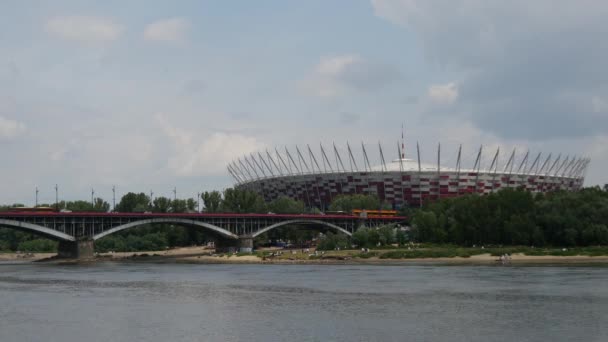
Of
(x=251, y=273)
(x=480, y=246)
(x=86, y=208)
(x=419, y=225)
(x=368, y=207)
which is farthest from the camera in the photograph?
(x=86, y=208)

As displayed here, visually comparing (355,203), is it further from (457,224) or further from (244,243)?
(457,224)

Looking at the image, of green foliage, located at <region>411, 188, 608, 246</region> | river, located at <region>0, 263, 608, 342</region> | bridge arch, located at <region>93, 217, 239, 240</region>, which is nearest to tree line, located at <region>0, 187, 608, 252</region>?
green foliage, located at <region>411, 188, 608, 246</region>

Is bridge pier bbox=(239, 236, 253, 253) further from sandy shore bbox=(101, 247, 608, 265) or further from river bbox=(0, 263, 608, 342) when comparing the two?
river bbox=(0, 263, 608, 342)

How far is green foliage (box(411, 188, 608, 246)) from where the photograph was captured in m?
104

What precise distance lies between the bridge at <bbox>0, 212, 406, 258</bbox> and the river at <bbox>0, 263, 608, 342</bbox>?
3208 centimetres

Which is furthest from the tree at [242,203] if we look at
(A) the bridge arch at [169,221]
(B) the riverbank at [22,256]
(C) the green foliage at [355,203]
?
(B) the riverbank at [22,256]

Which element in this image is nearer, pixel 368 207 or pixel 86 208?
pixel 368 207

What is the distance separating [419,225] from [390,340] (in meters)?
86.1

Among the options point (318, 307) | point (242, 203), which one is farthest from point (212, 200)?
point (318, 307)

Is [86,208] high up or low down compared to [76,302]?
up

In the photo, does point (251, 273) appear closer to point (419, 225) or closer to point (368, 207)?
point (419, 225)

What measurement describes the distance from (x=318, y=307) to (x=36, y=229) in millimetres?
71473

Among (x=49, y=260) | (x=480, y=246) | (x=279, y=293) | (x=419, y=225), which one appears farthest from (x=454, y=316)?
(x=49, y=260)

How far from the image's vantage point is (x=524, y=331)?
4219 cm
